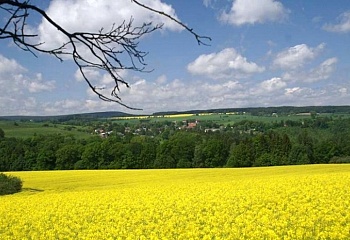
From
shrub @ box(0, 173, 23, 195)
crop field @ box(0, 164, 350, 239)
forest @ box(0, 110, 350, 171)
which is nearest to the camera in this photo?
crop field @ box(0, 164, 350, 239)

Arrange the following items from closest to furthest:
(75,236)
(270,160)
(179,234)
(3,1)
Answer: (3,1), (179,234), (75,236), (270,160)

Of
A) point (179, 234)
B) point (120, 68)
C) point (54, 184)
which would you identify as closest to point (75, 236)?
point (179, 234)

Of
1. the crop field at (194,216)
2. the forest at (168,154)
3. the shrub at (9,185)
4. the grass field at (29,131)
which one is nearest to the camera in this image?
the crop field at (194,216)

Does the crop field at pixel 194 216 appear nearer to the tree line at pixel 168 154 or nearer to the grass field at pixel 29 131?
the tree line at pixel 168 154

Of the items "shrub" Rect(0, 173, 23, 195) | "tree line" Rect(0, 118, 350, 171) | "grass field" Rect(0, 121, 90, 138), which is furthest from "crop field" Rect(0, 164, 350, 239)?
"grass field" Rect(0, 121, 90, 138)

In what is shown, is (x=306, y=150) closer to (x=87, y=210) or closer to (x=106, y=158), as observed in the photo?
(x=106, y=158)

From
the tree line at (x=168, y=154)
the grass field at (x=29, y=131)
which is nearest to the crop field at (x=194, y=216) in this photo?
the tree line at (x=168, y=154)

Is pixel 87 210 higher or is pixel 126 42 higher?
pixel 126 42

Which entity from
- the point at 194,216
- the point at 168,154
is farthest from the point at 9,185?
the point at 168,154

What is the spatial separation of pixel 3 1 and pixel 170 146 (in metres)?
75.4

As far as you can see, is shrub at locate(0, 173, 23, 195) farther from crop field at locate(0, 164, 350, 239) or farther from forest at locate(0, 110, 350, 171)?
forest at locate(0, 110, 350, 171)

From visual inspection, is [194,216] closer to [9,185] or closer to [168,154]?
[9,185]

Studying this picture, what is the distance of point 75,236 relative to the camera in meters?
12.6

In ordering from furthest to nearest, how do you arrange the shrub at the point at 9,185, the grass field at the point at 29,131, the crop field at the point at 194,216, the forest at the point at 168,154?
the grass field at the point at 29,131, the forest at the point at 168,154, the shrub at the point at 9,185, the crop field at the point at 194,216
